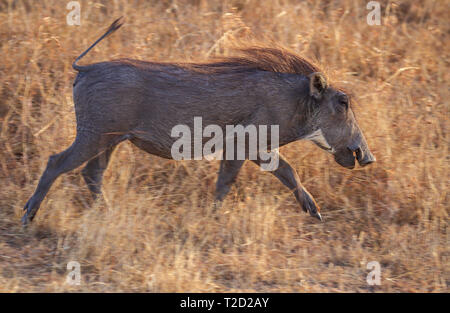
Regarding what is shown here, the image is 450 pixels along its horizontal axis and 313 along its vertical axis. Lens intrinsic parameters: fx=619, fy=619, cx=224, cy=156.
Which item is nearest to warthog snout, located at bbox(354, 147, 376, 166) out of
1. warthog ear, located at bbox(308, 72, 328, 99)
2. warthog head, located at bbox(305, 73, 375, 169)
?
warthog head, located at bbox(305, 73, 375, 169)

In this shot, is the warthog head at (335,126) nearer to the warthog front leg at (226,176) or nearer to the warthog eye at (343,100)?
the warthog eye at (343,100)

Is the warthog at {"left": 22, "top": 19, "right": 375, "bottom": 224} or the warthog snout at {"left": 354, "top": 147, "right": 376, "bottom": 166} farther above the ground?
the warthog at {"left": 22, "top": 19, "right": 375, "bottom": 224}

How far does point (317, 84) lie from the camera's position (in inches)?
159

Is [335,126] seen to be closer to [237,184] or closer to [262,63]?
[262,63]

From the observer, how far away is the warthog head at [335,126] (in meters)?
4.11

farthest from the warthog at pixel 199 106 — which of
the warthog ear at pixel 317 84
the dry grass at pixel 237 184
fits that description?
the dry grass at pixel 237 184

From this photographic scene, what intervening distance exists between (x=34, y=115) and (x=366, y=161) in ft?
8.74

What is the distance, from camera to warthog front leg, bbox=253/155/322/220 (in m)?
4.27

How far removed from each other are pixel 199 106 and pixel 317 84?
2.58 feet

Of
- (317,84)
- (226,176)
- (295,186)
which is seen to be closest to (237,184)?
(226,176)

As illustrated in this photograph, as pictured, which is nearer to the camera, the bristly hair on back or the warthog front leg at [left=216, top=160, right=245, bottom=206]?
the bristly hair on back

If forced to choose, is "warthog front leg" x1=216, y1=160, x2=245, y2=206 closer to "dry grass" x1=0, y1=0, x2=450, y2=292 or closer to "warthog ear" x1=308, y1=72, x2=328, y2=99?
"dry grass" x1=0, y1=0, x2=450, y2=292

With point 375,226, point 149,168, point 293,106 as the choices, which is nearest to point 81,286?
point 149,168

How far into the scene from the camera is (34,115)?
5035 millimetres
